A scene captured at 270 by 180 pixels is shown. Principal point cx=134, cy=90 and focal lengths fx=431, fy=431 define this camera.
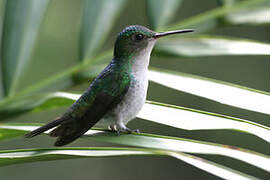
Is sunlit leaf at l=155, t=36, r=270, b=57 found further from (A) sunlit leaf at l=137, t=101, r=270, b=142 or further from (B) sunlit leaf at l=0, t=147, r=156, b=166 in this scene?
(B) sunlit leaf at l=0, t=147, r=156, b=166

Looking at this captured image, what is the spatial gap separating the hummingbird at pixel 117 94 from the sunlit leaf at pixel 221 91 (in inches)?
3.9

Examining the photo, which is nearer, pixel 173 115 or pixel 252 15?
pixel 173 115

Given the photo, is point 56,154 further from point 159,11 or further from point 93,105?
point 159,11

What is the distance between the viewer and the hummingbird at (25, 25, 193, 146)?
151 cm

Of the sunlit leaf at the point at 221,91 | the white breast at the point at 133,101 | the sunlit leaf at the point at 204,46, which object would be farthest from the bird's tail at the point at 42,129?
the sunlit leaf at the point at 204,46

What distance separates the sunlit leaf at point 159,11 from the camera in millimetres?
1870

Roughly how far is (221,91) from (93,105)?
47cm

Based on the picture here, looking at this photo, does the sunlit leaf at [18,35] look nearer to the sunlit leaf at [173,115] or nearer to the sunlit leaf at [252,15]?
the sunlit leaf at [173,115]

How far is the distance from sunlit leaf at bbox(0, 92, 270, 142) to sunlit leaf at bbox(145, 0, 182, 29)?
0.49m

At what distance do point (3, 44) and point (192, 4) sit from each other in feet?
15.2

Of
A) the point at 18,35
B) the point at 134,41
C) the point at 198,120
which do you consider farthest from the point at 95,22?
the point at 198,120

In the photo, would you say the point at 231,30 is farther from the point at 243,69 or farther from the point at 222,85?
the point at 222,85

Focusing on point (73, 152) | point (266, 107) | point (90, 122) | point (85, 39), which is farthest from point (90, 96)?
point (266, 107)

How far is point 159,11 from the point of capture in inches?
74.0
